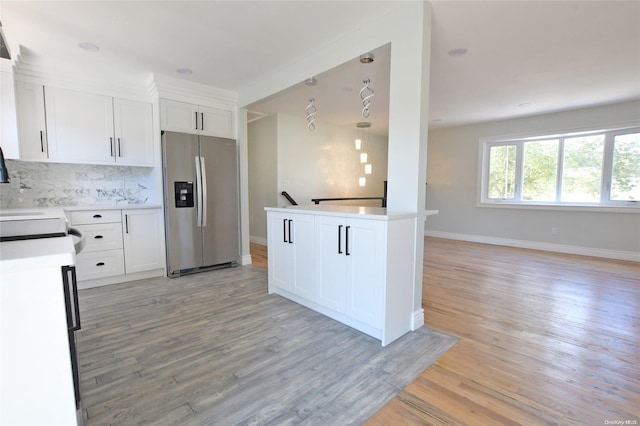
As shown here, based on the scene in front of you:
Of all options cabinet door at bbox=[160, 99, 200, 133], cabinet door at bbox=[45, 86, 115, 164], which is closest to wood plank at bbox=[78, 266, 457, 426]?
cabinet door at bbox=[45, 86, 115, 164]

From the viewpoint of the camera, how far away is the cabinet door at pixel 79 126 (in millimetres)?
3277

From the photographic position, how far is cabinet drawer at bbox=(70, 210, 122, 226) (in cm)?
327

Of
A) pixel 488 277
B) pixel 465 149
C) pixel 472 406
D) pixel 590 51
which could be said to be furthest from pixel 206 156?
pixel 465 149

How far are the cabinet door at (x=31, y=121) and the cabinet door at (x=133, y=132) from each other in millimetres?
662

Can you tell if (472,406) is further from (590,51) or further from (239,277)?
(590,51)

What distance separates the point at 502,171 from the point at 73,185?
7290mm

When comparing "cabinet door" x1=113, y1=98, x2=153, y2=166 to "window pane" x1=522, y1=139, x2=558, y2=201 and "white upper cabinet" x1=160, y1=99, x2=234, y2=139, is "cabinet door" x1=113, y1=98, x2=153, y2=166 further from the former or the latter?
"window pane" x1=522, y1=139, x2=558, y2=201

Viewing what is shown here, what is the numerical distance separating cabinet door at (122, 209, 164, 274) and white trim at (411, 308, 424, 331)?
10.5ft

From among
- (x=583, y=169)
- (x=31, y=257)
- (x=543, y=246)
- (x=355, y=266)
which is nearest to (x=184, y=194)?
(x=355, y=266)

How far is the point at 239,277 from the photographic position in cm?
381

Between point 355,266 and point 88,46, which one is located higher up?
point 88,46

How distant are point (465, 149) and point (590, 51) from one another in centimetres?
359

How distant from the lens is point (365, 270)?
223cm

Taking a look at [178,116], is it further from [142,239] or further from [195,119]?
[142,239]
